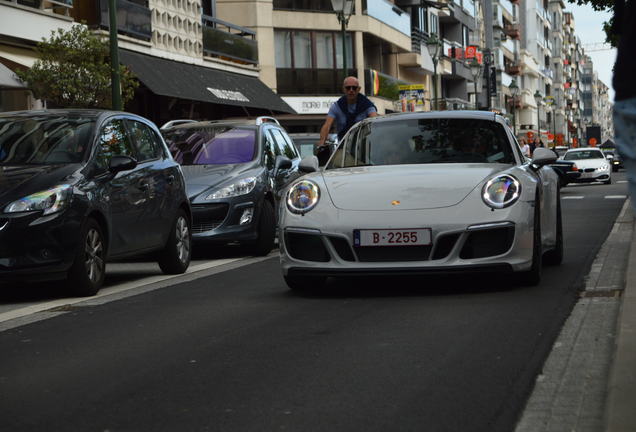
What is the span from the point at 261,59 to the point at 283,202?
4514 centimetres

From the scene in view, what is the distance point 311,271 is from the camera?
9.02 meters

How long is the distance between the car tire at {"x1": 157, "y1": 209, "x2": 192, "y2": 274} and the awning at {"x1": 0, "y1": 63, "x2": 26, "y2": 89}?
12.0 m

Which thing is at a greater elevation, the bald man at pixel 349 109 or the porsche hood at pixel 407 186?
the bald man at pixel 349 109

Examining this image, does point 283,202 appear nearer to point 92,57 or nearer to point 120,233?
A: point 120,233

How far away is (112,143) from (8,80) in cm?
1350

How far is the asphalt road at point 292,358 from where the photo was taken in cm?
494

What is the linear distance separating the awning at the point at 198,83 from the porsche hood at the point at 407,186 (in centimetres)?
2022

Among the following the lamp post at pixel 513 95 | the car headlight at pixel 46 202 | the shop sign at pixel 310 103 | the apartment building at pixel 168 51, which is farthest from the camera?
the lamp post at pixel 513 95

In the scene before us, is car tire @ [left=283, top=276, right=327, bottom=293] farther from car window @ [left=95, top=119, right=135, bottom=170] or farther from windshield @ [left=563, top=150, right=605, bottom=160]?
windshield @ [left=563, top=150, right=605, bottom=160]

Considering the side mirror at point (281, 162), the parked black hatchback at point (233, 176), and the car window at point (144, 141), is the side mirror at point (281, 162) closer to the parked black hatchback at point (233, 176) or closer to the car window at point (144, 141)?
the parked black hatchback at point (233, 176)

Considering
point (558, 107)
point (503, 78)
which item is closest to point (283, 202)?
point (503, 78)

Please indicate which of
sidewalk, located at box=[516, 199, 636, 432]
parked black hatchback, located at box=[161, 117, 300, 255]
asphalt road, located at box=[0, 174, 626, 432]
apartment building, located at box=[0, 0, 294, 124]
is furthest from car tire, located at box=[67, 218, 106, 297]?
apartment building, located at box=[0, 0, 294, 124]

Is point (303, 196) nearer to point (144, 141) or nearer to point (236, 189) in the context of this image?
point (144, 141)

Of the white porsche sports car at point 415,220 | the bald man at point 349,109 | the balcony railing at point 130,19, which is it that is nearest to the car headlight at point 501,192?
the white porsche sports car at point 415,220
